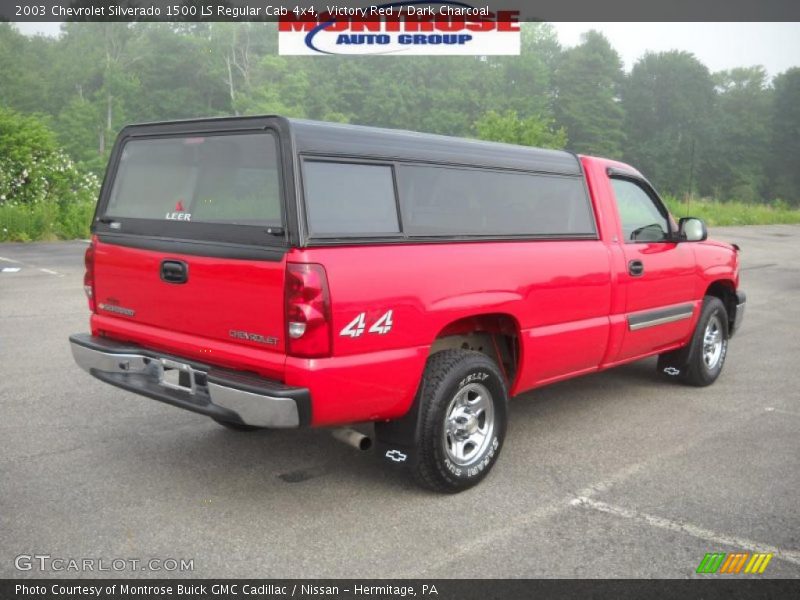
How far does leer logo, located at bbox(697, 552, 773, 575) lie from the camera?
11.7ft

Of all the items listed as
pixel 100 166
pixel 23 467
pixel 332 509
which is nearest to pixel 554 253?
pixel 332 509

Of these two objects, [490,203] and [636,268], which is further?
[636,268]

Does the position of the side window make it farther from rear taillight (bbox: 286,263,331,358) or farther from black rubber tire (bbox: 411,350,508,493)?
rear taillight (bbox: 286,263,331,358)

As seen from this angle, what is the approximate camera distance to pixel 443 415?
4.22 metres

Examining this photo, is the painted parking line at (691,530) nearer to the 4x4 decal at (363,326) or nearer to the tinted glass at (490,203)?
the 4x4 decal at (363,326)

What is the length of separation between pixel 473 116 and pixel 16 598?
70.2m

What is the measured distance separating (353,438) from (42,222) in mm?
17190

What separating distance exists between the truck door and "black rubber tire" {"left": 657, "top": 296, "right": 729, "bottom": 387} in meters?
0.19

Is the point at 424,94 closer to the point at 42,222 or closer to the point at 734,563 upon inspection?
the point at 42,222

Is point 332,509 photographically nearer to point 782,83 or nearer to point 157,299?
point 157,299

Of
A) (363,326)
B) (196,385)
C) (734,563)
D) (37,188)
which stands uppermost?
(37,188)

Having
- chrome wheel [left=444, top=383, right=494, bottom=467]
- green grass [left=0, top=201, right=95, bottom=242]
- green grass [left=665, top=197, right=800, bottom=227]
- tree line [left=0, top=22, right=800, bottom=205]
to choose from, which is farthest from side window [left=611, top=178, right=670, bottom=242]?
tree line [left=0, top=22, right=800, bottom=205]

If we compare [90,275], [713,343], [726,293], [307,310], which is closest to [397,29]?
[726,293]

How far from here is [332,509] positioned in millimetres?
4133
